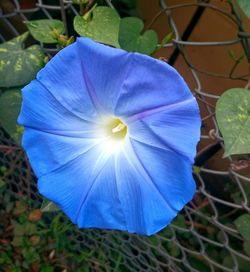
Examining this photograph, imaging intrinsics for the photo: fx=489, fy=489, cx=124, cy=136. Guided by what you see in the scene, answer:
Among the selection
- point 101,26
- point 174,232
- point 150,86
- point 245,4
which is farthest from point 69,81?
point 174,232

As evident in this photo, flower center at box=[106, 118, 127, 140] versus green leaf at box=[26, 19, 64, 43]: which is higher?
green leaf at box=[26, 19, 64, 43]

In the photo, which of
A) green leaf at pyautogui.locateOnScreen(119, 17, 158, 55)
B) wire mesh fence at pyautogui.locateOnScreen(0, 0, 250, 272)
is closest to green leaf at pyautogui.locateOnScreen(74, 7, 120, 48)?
green leaf at pyautogui.locateOnScreen(119, 17, 158, 55)

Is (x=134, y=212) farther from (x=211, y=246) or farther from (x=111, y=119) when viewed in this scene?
(x=211, y=246)

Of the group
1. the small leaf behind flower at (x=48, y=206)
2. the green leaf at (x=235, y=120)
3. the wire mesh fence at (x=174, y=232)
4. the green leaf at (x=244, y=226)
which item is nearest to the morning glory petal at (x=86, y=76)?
the green leaf at (x=235, y=120)

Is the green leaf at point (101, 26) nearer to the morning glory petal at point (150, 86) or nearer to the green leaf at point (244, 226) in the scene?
→ the morning glory petal at point (150, 86)

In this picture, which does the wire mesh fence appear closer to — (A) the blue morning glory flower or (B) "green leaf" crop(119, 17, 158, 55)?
(B) "green leaf" crop(119, 17, 158, 55)

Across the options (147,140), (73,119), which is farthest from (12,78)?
(147,140)
